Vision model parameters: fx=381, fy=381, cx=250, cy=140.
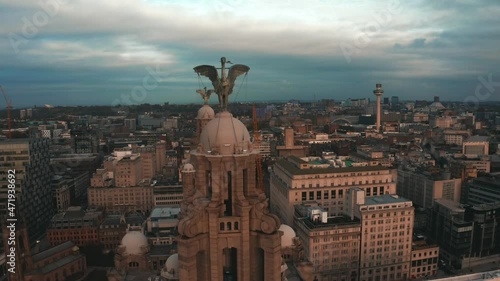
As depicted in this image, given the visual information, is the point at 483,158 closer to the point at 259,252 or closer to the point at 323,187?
the point at 323,187

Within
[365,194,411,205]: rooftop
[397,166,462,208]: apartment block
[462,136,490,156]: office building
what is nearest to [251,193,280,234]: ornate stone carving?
[365,194,411,205]: rooftop

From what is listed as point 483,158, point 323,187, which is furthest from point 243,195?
point 483,158

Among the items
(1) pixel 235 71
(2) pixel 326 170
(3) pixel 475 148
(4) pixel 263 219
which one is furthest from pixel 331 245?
(3) pixel 475 148

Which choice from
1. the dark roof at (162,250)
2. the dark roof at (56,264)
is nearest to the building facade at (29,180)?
the dark roof at (56,264)

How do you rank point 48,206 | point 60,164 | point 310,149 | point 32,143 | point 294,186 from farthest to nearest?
point 310,149
point 60,164
point 48,206
point 32,143
point 294,186

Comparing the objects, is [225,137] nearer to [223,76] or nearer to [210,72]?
[223,76]

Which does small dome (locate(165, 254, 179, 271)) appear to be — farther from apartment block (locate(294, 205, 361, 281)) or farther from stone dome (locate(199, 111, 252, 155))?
apartment block (locate(294, 205, 361, 281))

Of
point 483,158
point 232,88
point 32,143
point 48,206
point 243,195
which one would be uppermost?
point 232,88
